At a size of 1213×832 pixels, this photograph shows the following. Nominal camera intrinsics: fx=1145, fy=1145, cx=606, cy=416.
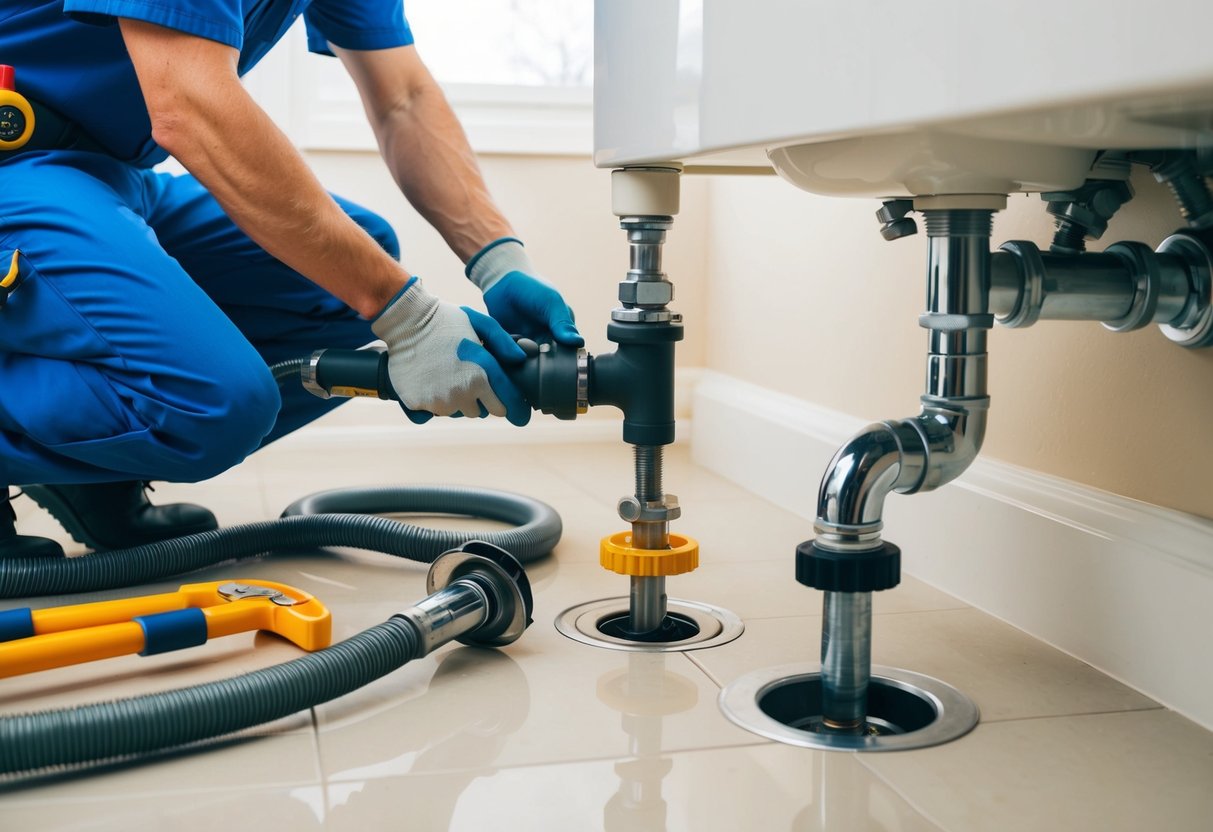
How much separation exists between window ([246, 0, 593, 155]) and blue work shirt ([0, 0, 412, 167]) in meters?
0.71

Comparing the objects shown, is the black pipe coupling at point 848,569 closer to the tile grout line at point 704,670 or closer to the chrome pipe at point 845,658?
the chrome pipe at point 845,658

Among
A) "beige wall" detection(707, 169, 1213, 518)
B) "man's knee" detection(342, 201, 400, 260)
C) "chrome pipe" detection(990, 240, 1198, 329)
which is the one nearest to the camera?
"chrome pipe" detection(990, 240, 1198, 329)

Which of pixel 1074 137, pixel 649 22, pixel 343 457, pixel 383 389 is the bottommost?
pixel 343 457

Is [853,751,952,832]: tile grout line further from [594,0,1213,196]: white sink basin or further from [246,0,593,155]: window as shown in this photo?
[246,0,593,155]: window

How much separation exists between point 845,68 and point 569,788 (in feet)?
1.54

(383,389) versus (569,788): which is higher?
(383,389)

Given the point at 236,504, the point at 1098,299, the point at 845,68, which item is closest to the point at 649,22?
the point at 845,68

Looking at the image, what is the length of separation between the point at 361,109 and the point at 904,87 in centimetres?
165

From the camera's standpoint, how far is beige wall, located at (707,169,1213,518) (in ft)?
3.02

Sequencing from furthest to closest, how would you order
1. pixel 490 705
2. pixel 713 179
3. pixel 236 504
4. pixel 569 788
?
pixel 713 179 → pixel 236 504 → pixel 490 705 → pixel 569 788

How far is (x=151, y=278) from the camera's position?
111cm

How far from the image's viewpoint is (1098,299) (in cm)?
83

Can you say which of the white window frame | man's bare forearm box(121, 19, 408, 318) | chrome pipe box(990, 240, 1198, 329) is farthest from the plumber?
the white window frame

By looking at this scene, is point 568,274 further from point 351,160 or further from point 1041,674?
point 1041,674
